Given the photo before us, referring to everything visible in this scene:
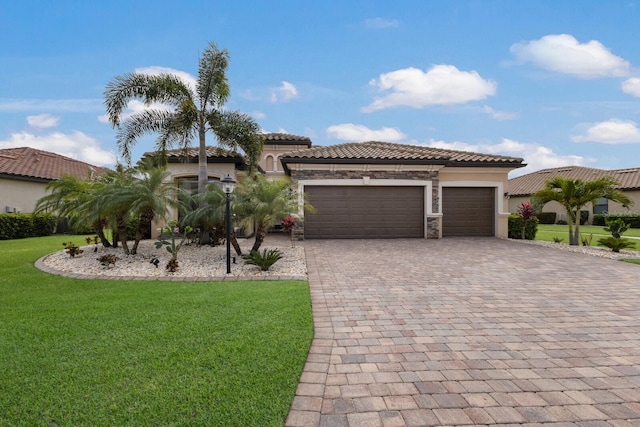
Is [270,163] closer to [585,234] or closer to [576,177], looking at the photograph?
[585,234]

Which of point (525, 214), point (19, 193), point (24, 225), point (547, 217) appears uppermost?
point (19, 193)

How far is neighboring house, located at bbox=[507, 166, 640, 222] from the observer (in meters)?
28.2

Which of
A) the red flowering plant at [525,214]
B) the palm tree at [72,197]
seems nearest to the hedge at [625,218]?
the red flowering plant at [525,214]

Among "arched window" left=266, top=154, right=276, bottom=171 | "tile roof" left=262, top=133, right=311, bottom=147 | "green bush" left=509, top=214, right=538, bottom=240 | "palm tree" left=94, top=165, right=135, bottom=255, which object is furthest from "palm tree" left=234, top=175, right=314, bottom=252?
"tile roof" left=262, top=133, right=311, bottom=147

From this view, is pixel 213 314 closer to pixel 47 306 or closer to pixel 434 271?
pixel 47 306

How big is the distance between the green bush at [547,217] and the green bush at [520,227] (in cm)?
1682

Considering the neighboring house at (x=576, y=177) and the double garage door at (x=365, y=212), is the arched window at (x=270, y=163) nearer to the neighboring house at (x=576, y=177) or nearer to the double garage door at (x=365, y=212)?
the double garage door at (x=365, y=212)

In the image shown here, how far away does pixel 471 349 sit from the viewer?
3934mm

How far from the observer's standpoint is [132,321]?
462cm

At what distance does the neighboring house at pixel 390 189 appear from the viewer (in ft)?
49.6

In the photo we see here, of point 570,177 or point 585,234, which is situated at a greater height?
point 570,177

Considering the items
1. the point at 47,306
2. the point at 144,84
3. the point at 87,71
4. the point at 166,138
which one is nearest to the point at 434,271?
the point at 47,306

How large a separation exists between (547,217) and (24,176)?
129ft

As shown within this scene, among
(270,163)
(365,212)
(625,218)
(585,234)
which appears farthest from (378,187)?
(625,218)
